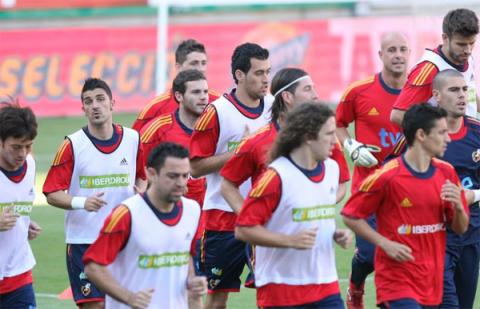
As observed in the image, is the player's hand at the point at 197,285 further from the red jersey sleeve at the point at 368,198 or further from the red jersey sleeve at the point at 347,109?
the red jersey sleeve at the point at 347,109

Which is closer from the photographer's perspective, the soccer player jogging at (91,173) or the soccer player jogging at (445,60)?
the soccer player jogging at (445,60)

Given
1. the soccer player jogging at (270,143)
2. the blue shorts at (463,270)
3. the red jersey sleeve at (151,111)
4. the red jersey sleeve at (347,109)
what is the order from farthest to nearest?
1. the red jersey sleeve at (151,111)
2. the red jersey sleeve at (347,109)
3. the blue shorts at (463,270)
4. the soccer player jogging at (270,143)

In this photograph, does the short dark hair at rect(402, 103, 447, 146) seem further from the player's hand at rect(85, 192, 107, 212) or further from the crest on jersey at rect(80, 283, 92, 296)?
the crest on jersey at rect(80, 283, 92, 296)

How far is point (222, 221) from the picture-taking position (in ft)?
37.8

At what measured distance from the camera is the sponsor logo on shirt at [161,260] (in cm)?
845

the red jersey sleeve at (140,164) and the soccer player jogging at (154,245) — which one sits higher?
the red jersey sleeve at (140,164)

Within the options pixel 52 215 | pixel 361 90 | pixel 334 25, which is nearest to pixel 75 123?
pixel 334 25

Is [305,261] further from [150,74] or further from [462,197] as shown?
[150,74]

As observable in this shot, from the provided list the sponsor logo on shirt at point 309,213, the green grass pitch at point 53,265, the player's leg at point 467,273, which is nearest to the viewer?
the sponsor logo on shirt at point 309,213

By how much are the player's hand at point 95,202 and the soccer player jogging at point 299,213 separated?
1.96m

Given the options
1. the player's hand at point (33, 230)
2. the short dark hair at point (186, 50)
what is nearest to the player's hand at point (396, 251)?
the player's hand at point (33, 230)

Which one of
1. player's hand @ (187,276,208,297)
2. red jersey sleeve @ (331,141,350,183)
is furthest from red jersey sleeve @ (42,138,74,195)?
player's hand @ (187,276,208,297)

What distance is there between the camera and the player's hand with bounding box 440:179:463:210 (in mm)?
8984

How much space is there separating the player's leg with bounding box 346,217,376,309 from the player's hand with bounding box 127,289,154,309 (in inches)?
137
